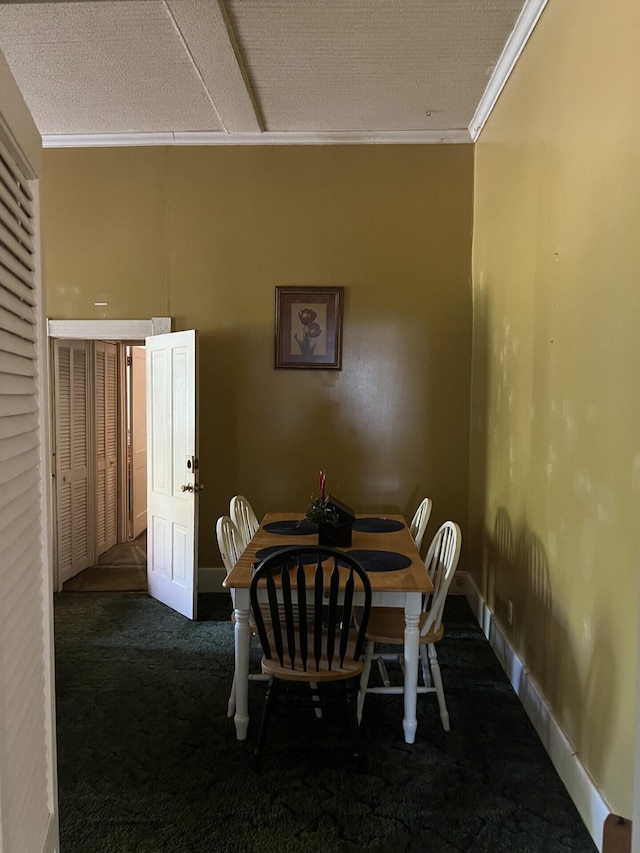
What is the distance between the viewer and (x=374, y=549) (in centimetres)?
287

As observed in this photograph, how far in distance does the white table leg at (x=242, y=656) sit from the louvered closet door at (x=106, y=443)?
309 centimetres

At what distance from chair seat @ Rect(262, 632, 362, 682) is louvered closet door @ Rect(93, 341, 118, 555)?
3323 millimetres

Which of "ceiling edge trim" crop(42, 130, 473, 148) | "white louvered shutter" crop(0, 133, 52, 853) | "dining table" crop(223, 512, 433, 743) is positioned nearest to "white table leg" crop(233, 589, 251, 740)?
"dining table" crop(223, 512, 433, 743)

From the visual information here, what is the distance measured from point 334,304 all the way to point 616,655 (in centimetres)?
297

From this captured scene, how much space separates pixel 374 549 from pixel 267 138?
304 centimetres

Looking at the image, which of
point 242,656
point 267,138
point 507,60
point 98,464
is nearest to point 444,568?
point 242,656

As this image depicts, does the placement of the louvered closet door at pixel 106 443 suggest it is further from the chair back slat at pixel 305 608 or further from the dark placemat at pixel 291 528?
the chair back slat at pixel 305 608

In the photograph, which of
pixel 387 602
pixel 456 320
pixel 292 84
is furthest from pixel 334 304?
pixel 387 602

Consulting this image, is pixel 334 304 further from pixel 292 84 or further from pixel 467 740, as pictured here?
pixel 467 740

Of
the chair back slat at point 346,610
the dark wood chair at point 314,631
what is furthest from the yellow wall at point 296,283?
the chair back slat at point 346,610

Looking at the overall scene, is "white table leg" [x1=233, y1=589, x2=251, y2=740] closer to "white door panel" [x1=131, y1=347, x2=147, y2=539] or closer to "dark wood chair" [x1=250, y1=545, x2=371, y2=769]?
"dark wood chair" [x1=250, y1=545, x2=371, y2=769]

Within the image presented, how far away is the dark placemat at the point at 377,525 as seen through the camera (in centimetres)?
328

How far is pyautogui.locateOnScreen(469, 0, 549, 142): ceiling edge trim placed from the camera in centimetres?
268

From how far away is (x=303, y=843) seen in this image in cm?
188
